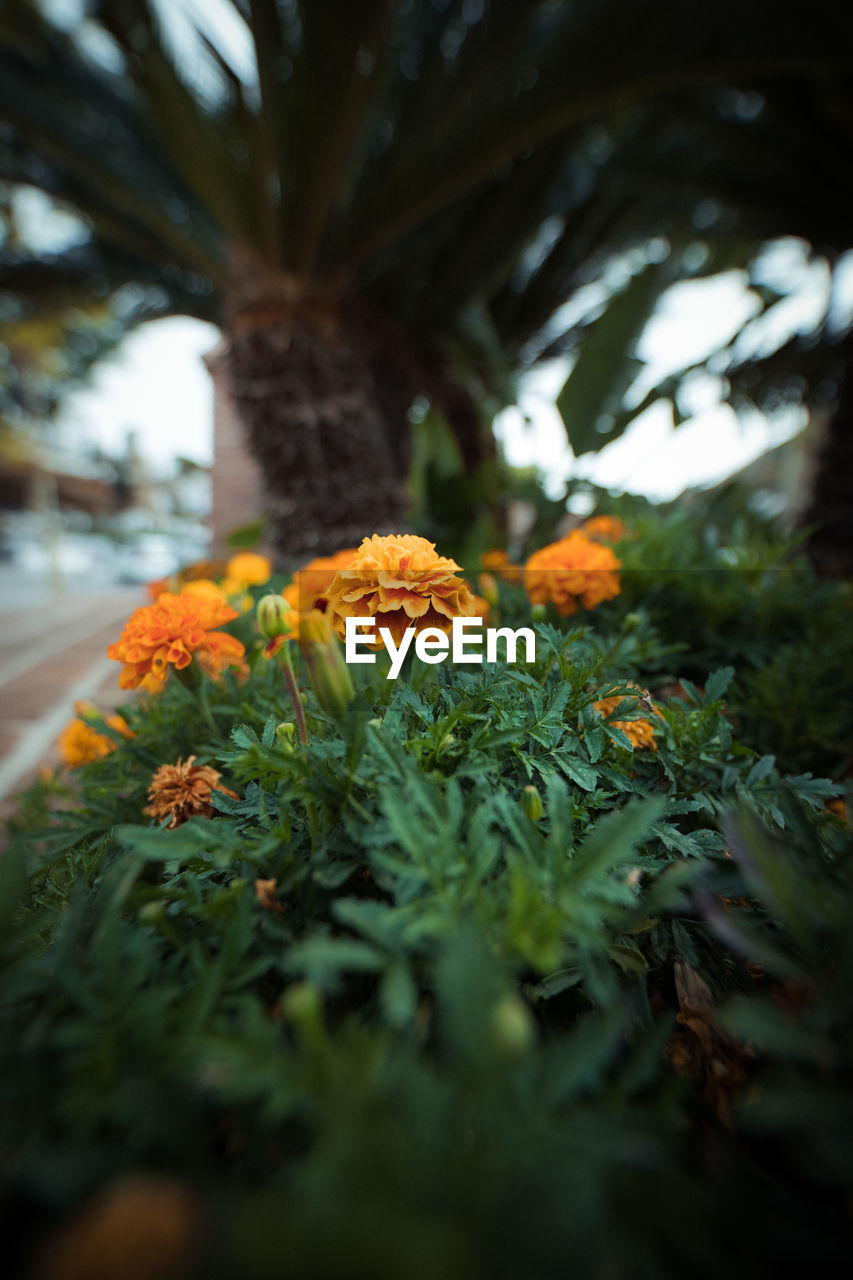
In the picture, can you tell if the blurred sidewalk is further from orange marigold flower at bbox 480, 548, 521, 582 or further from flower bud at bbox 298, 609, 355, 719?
flower bud at bbox 298, 609, 355, 719

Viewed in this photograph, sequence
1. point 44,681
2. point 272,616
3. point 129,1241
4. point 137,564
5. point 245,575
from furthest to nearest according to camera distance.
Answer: point 137,564
point 44,681
point 245,575
point 272,616
point 129,1241

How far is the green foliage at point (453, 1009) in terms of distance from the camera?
0.18m

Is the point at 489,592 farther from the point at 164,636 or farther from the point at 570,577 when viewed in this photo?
the point at 164,636

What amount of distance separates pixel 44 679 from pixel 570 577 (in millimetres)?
1952

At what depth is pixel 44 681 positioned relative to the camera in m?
1.88

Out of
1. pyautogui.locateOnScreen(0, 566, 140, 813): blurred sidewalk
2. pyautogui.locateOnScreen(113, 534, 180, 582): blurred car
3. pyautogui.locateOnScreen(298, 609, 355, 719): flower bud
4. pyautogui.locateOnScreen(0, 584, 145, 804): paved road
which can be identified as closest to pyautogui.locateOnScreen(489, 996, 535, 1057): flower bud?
pyautogui.locateOnScreen(298, 609, 355, 719): flower bud

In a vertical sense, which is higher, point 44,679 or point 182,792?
point 44,679

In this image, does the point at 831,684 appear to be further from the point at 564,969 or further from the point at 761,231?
the point at 761,231

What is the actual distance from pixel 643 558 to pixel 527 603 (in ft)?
0.77

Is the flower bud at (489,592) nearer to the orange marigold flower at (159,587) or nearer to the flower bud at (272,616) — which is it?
the flower bud at (272,616)

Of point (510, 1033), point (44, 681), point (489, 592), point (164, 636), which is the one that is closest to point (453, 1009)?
point (510, 1033)

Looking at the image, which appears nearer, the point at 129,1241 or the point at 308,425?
the point at 129,1241

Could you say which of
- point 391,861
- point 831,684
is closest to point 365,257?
point 831,684

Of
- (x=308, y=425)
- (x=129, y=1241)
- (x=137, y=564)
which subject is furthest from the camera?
(x=137, y=564)
